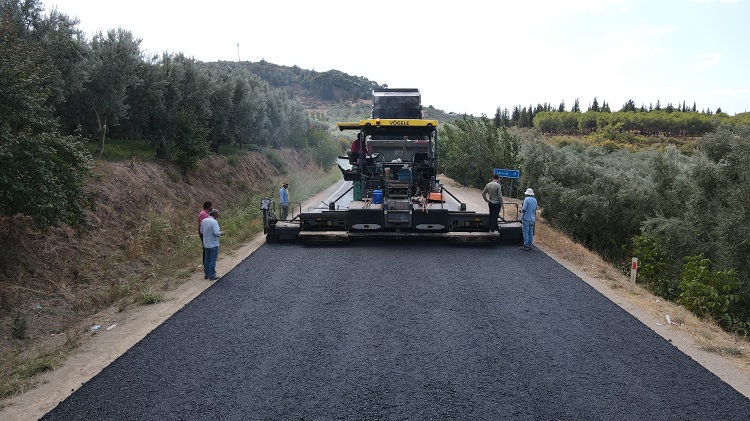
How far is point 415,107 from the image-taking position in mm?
18578

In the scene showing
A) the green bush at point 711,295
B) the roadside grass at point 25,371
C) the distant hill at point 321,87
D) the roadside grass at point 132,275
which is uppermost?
the distant hill at point 321,87

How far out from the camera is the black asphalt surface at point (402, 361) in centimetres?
505

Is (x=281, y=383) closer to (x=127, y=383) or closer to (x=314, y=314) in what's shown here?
(x=127, y=383)

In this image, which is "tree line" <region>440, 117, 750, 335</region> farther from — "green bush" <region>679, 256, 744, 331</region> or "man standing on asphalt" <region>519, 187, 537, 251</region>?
"man standing on asphalt" <region>519, 187, 537, 251</region>

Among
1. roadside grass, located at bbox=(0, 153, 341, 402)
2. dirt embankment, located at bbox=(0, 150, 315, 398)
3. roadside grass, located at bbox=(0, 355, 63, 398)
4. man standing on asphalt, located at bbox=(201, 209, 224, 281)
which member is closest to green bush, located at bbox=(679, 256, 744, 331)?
man standing on asphalt, located at bbox=(201, 209, 224, 281)

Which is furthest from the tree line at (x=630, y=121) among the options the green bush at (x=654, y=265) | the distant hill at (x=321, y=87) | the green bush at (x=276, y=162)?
the green bush at (x=654, y=265)

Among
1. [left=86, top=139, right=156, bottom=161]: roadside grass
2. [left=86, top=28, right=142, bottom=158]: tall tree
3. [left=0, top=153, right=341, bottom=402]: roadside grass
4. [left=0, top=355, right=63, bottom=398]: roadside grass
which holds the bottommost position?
[left=0, top=153, right=341, bottom=402]: roadside grass

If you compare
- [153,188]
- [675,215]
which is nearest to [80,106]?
[153,188]

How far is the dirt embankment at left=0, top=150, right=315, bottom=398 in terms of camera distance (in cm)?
787

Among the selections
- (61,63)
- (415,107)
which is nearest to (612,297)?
(415,107)

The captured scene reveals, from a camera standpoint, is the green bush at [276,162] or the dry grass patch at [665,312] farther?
the green bush at [276,162]

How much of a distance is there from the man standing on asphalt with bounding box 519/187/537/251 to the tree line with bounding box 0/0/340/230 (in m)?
9.93

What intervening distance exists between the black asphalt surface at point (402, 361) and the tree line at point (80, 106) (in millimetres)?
3784

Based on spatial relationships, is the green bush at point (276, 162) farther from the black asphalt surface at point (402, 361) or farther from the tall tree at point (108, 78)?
the black asphalt surface at point (402, 361)
